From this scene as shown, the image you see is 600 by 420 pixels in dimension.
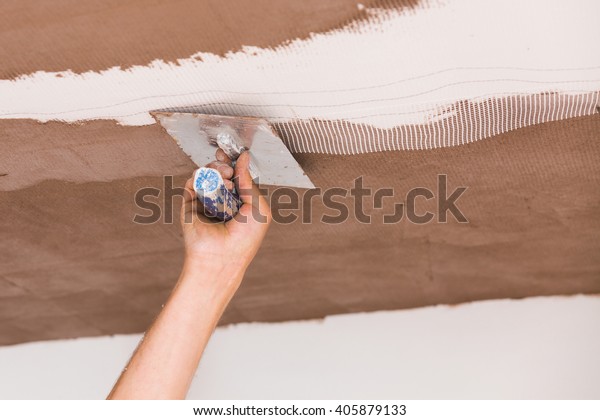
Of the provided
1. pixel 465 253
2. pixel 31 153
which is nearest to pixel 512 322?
pixel 465 253

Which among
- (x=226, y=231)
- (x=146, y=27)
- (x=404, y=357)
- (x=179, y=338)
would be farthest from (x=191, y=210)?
(x=404, y=357)

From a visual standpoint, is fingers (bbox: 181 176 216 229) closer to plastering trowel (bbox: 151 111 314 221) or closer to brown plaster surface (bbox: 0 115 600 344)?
plastering trowel (bbox: 151 111 314 221)

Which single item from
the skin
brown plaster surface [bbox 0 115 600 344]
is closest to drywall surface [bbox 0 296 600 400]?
brown plaster surface [bbox 0 115 600 344]

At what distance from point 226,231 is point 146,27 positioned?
48 centimetres

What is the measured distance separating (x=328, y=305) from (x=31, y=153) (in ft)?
3.87

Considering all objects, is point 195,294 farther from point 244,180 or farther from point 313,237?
point 313,237

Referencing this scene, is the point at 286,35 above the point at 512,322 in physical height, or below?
below

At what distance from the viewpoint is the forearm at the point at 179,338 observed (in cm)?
124

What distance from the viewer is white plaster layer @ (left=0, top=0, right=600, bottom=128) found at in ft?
3.34

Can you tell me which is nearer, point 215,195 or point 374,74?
point 374,74

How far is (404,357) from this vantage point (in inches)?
85.7

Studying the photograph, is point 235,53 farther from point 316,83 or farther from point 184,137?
point 184,137

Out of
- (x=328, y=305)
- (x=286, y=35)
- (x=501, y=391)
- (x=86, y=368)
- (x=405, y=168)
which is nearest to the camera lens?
(x=286, y=35)

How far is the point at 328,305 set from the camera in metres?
2.23
